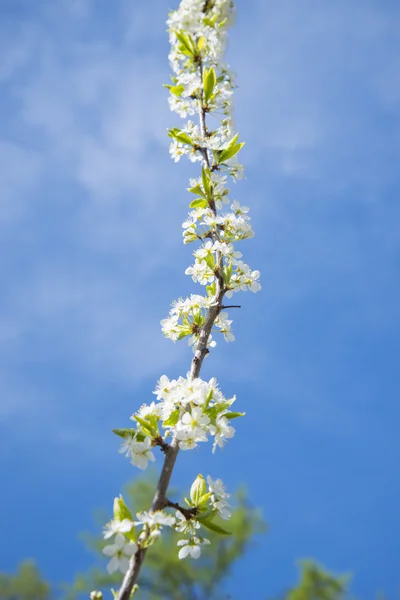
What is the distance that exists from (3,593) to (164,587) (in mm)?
3580

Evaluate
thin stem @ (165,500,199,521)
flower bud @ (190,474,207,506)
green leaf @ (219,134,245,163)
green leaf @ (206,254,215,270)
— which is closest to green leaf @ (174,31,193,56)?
green leaf @ (219,134,245,163)

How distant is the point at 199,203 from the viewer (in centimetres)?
276

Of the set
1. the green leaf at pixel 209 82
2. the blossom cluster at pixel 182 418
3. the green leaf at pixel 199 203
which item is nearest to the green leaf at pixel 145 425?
the blossom cluster at pixel 182 418

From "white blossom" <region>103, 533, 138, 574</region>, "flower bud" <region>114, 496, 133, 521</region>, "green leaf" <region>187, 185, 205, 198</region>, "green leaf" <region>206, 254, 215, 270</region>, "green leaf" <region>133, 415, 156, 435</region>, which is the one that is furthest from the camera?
"green leaf" <region>187, 185, 205, 198</region>

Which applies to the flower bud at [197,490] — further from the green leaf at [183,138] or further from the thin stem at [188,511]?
the green leaf at [183,138]

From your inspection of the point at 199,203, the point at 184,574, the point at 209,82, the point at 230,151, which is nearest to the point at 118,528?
the point at 199,203

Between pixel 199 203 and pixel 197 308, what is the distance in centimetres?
60

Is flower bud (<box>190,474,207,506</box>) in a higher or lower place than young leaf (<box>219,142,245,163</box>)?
lower

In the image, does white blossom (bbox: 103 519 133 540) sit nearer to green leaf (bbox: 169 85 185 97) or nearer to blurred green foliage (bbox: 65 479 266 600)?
green leaf (bbox: 169 85 185 97)

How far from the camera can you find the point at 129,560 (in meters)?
1.77

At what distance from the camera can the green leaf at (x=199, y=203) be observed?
2752 mm

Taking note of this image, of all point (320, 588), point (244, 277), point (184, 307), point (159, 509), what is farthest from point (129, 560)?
point (320, 588)

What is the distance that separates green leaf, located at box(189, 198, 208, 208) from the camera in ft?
9.03

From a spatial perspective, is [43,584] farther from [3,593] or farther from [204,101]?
[204,101]
